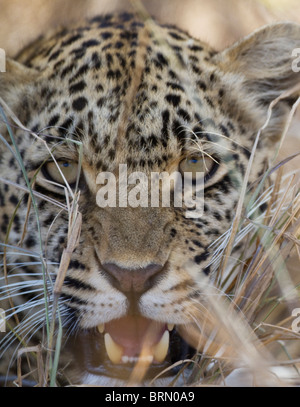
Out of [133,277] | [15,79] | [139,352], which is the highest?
[15,79]

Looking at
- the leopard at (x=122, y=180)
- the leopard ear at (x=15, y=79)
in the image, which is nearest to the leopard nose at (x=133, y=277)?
the leopard at (x=122, y=180)

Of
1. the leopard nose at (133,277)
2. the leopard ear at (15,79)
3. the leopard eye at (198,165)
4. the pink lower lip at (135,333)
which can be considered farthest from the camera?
the leopard ear at (15,79)

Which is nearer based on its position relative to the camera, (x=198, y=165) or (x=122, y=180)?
(x=122, y=180)

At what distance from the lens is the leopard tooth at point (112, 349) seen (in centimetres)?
193

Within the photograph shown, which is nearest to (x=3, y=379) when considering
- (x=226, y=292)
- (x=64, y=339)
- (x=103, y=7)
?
(x=64, y=339)

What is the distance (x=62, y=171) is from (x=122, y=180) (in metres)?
0.25

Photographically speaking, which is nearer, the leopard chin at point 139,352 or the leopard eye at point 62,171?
the leopard chin at point 139,352

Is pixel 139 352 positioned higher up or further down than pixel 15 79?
further down

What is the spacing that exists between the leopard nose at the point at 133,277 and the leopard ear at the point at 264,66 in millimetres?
826

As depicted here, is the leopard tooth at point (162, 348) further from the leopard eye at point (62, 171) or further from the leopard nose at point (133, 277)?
the leopard eye at point (62, 171)

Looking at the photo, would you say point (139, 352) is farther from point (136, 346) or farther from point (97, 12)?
point (97, 12)

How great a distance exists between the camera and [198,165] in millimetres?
2076

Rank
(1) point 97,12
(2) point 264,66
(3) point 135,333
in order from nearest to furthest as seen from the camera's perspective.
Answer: (3) point 135,333 < (2) point 264,66 < (1) point 97,12

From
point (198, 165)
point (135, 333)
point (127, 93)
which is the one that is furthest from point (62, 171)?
point (135, 333)
